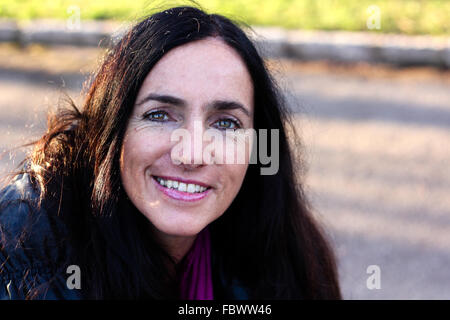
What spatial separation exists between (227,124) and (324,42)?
3.95 metres

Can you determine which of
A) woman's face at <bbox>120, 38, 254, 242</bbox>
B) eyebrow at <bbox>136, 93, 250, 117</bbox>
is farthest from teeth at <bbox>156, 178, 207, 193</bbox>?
eyebrow at <bbox>136, 93, 250, 117</bbox>

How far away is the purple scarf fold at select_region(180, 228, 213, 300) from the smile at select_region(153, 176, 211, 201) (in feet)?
1.37

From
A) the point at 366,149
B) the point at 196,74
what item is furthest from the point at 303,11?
the point at 196,74

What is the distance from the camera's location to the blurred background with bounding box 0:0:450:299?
12.3ft

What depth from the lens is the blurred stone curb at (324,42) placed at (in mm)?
5801

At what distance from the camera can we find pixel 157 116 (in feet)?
Answer: 6.74

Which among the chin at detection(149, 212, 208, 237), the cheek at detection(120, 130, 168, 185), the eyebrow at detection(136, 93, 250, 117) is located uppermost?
the eyebrow at detection(136, 93, 250, 117)

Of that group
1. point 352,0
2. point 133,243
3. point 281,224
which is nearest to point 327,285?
point 281,224

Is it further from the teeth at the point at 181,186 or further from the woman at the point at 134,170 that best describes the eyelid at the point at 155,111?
the teeth at the point at 181,186

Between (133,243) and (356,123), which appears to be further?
(356,123)

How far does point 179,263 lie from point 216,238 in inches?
7.7

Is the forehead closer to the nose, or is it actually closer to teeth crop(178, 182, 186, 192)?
the nose
